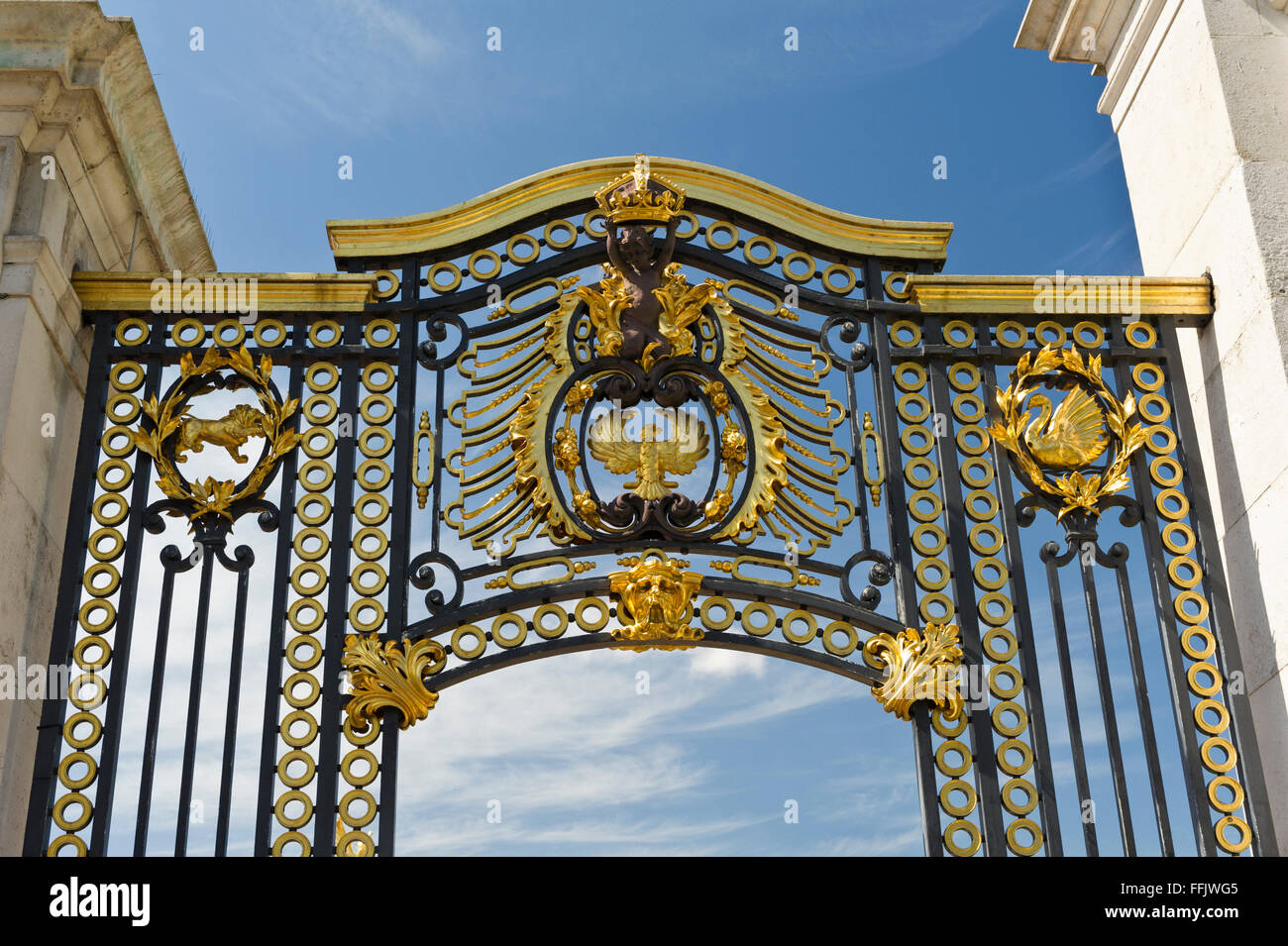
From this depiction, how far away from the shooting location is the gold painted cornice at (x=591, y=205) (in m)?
7.45

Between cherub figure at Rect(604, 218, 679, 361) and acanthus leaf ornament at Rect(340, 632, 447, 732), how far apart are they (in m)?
1.65

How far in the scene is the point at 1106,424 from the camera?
24.0 feet

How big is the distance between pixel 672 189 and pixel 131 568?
287 cm

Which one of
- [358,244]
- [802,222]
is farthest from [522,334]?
[802,222]

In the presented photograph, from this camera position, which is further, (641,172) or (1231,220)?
(641,172)

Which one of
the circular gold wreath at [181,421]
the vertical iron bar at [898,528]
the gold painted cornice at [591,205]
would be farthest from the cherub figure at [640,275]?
the circular gold wreath at [181,421]

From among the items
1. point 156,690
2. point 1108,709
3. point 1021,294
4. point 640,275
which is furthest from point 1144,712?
point 156,690

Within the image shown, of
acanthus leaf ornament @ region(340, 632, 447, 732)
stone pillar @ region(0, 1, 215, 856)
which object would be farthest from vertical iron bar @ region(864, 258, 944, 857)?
stone pillar @ region(0, 1, 215, 856)

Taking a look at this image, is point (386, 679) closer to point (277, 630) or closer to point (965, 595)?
point (277, 630)

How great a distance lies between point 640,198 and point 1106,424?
230cm

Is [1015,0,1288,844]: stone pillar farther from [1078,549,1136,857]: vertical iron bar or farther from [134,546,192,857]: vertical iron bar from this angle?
[134,546,192,857]: vertical iron bar

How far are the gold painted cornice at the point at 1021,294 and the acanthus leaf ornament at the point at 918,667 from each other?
1.56 metres

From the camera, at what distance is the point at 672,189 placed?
7.46 m

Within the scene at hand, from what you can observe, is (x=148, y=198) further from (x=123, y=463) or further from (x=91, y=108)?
(x=123, y=463)
